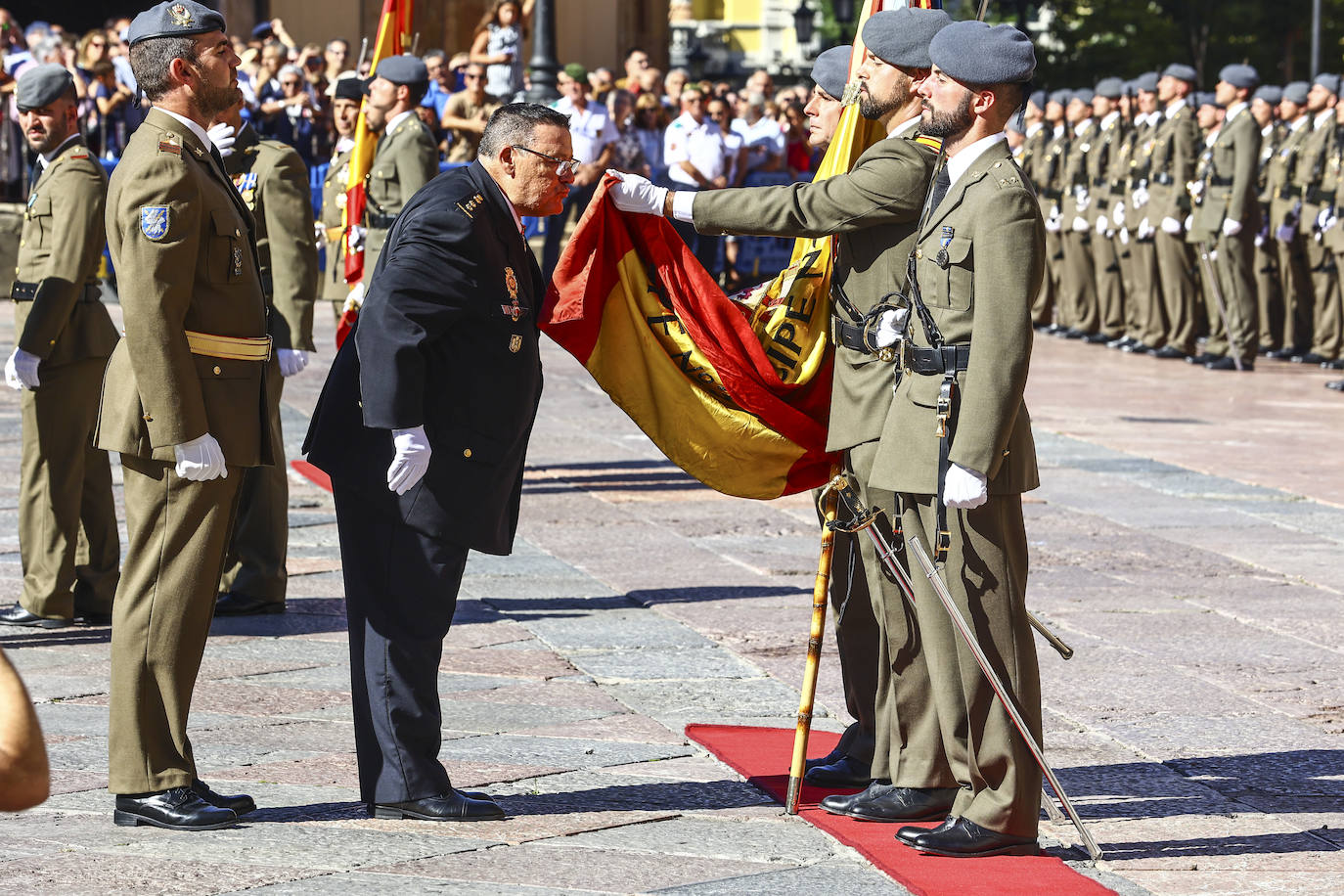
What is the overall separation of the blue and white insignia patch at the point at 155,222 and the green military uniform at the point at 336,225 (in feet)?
14.2

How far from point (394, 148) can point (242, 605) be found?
8.65 ft

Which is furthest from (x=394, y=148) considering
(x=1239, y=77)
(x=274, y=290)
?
(x=1239, y=77)

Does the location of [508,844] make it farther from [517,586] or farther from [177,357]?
[517,586]

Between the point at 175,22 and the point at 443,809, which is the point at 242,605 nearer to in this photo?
the point at 443,809

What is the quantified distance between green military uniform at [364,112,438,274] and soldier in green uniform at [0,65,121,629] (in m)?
2.18

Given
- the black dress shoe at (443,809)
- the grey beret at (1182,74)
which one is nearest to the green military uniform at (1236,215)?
the grey beret at (1182,74)

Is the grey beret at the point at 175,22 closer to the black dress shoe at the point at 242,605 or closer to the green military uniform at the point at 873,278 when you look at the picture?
the green military uniform at the point at 873,278

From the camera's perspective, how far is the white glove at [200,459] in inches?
174

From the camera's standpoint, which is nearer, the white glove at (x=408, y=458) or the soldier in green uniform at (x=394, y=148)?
the white glove at (x=408, y=458)

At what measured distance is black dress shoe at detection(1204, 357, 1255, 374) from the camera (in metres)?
14.8

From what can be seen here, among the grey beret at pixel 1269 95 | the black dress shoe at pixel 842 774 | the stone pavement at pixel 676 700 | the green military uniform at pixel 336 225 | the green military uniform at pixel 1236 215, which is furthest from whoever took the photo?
the grey beret at pixel 1269 95

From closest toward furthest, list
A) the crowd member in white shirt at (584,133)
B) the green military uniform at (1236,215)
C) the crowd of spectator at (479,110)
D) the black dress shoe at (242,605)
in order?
the black dress shoe at (242,605) → the green military uniform at (1236,215) → the crowd member in white shirt at (584,133) → the crowd of spectator at (479,110)

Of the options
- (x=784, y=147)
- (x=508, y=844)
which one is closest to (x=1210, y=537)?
(x=508, y=844)

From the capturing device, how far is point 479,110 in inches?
653
